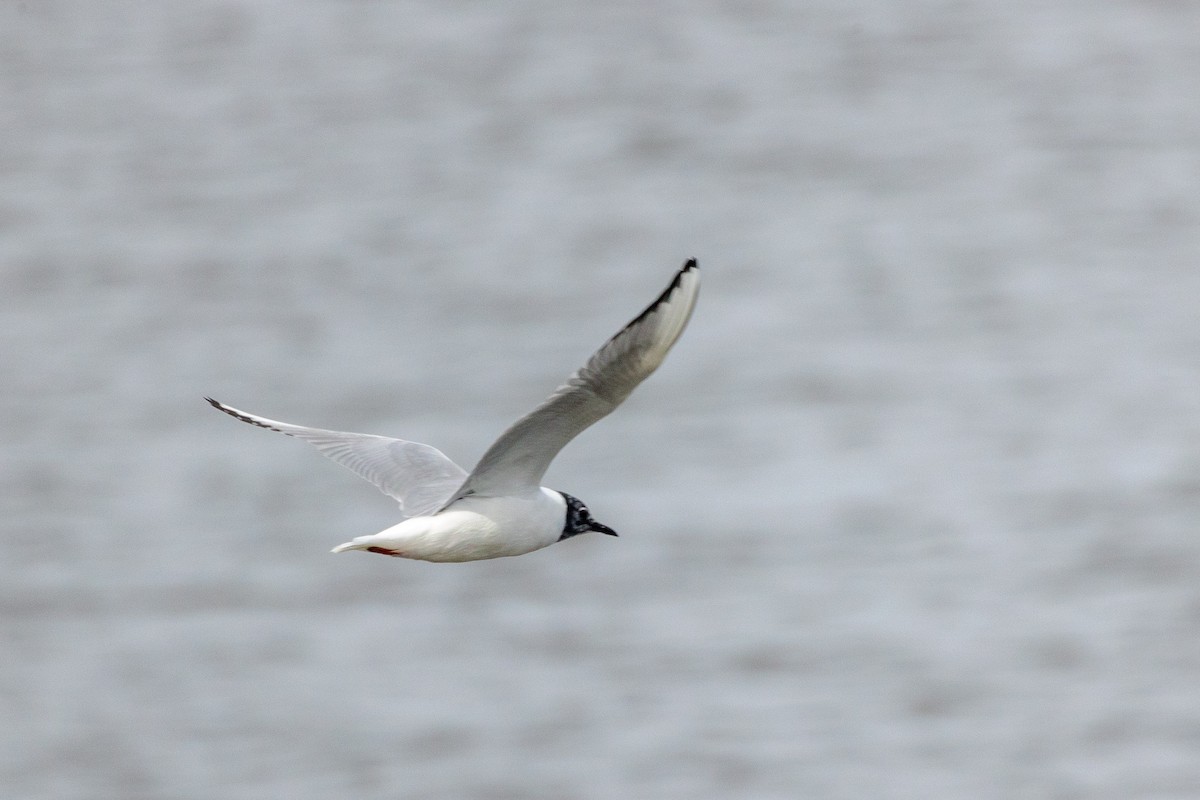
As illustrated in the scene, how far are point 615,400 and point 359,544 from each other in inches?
28.0

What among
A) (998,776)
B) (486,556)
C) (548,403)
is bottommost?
(998,776)

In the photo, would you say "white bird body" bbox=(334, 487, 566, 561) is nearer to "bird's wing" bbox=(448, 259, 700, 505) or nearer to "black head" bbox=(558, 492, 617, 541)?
"bird's wing" bbox=(448, 259, 700, 505)

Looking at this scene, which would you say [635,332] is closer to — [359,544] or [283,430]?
[359,544]

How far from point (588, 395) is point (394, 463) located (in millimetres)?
1344

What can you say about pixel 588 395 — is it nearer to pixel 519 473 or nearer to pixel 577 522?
pixel 519 473

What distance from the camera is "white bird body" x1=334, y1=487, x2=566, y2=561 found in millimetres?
4441

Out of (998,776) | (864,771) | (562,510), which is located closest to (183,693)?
(864,771)

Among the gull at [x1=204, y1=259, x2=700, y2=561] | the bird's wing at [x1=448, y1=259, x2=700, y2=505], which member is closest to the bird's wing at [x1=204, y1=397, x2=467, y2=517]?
the gull at [x1=204, y1=259, x2=700, y2=561]

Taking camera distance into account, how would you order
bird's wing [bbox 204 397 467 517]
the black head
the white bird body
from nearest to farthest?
1. the white bird body
2. the black head
3. bird's wing [bbox 204 397 467 517]

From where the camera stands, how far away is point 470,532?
445 cm

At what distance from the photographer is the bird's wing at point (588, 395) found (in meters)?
3.88

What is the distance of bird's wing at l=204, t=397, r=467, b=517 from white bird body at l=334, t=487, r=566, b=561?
0.44m

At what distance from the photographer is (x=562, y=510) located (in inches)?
188

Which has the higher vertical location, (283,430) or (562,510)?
(283,430)
